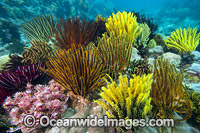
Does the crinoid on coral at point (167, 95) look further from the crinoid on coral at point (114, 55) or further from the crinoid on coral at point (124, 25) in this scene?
the crinoid on coral at point (124, 25)

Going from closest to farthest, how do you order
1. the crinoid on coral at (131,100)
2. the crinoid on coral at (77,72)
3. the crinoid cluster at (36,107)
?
the crinoid on coral at (131,100)
the crinoid cluster at (36,107)
the crinoid on coral at (77,72)

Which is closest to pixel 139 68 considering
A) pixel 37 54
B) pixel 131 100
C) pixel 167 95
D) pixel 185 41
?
pixel 167 95

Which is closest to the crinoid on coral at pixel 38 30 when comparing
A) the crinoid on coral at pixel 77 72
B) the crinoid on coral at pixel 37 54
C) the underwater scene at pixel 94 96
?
the crinoid on coral at pixel 37 54

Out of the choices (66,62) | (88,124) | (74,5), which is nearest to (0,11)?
(74,5)

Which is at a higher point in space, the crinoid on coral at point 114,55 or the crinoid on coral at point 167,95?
the crinoid on coral at point 114,55

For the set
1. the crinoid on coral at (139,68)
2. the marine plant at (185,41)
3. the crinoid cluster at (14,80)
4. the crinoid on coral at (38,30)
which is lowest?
the crinoid cluster at (14,80)

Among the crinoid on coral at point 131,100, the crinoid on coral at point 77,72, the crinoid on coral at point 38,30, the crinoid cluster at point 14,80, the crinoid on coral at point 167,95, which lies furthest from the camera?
the crinoid on coral at point 38,30

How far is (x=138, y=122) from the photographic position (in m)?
1.45

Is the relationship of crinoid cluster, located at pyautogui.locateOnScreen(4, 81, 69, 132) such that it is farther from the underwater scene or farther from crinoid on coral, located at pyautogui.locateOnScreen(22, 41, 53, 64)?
crinoid on coral, located at pyautogui.locateOnScreen(22, 41, 53, 64)

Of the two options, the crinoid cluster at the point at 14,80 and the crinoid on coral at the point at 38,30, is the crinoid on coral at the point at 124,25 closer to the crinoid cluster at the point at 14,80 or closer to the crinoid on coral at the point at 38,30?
the crinoid cluster at the point at 14,80

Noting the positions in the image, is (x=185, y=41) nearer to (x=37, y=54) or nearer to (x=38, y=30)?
A: (x=37, y=54)

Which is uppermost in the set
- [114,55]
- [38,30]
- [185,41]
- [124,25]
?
[38,30]

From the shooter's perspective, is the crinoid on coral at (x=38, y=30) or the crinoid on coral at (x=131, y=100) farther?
the crinoid on coral at (x=38, y=30)

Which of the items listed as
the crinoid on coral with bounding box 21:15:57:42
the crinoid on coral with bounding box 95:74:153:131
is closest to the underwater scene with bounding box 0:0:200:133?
the crinoid on coral with bounding box 95:74:153:131
